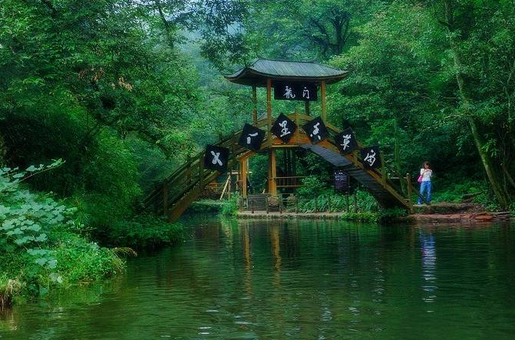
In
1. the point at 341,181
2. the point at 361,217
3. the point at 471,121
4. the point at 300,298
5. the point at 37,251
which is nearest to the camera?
the point at 300,298

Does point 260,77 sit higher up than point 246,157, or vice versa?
point 260,77

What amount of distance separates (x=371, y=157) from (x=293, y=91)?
410 cm

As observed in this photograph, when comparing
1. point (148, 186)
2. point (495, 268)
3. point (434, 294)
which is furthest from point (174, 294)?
point (148, 186)

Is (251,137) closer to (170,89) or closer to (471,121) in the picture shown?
(170,89)

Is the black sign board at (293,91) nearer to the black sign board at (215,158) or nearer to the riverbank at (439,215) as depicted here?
the black sign board at (215,158)

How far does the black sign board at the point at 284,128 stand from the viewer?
2244 cm

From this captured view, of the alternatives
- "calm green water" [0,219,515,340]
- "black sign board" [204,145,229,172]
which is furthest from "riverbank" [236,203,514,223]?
"black sign board" [204,145,229,172]

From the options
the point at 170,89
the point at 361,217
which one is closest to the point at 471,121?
the point at 361,217

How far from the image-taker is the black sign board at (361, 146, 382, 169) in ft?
79.8

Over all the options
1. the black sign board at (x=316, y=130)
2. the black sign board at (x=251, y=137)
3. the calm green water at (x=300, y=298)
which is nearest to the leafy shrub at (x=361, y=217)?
the black sign board at (x=316, y=130)

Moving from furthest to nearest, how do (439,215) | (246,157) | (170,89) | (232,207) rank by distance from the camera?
1. (232,207)
2. (246,157)
3. (439,215)
4. (170,89)

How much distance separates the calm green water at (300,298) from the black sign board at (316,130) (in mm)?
8033

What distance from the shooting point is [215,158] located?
20.3 metres

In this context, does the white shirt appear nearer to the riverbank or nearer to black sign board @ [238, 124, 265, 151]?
the riverbank
